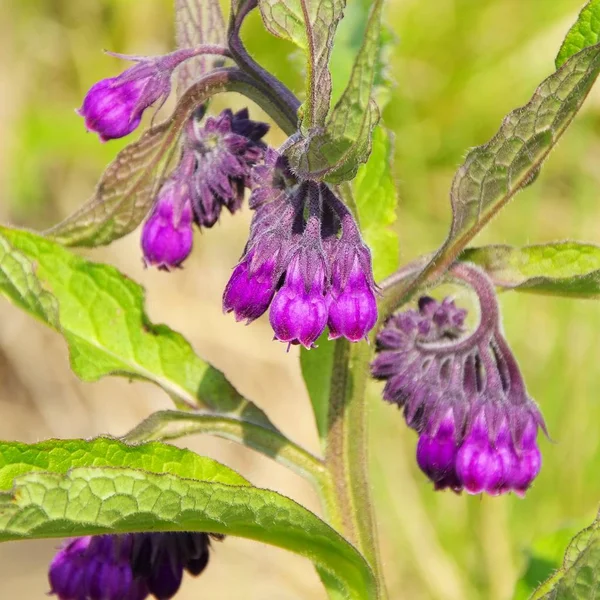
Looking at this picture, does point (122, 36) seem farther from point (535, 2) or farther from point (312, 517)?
point (312, 517)

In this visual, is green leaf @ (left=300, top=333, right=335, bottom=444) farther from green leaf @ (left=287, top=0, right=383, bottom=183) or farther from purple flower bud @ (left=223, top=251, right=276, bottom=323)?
green leaf @ (left=287, top=0, right=383, bottom=183)

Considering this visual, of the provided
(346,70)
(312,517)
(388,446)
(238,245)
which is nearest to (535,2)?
(238,245)

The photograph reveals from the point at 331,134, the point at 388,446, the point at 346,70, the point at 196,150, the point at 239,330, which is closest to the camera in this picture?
the point at 331,134

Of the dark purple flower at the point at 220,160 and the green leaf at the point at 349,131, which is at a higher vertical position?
the dark purple flower at the point at 220,160

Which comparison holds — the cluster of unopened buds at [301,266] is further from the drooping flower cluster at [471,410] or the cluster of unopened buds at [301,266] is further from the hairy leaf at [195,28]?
the hairy leaf at [195,28]

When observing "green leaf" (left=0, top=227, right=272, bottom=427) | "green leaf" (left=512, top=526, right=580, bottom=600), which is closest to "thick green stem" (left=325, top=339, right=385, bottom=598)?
"green leaf" (left=0, top=227, right=272, bottom=427)

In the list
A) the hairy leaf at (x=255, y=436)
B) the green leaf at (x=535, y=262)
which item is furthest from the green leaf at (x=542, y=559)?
the green leaf at (x=535, y=262)
